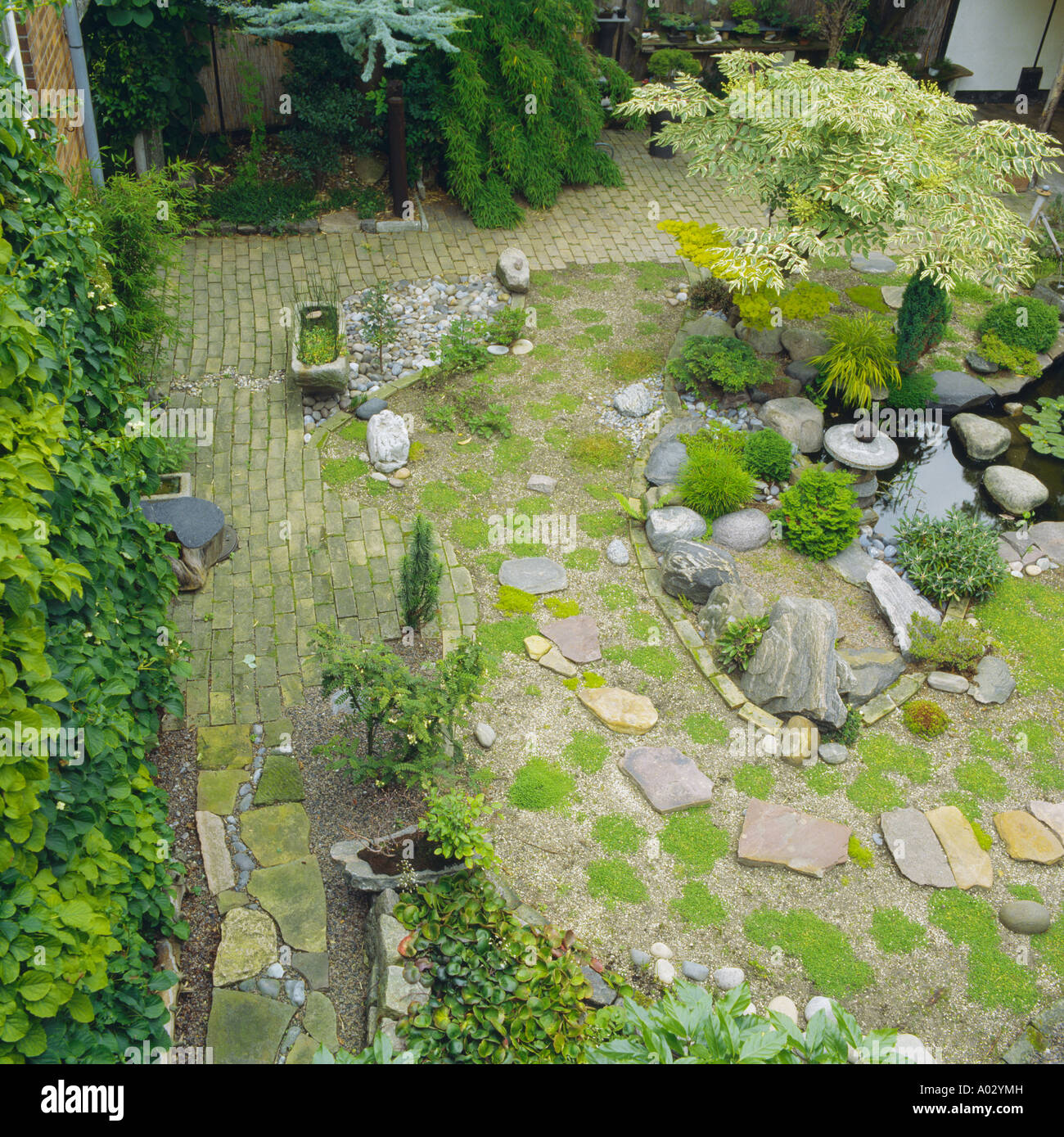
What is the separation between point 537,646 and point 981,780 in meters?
A: 3.67

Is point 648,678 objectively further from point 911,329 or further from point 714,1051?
point 911,329

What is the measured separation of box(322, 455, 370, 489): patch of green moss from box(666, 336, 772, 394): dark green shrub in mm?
3754

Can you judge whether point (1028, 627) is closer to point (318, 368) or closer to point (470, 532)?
point (470, 532)

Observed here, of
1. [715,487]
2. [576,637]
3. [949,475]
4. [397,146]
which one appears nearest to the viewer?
[576,637]

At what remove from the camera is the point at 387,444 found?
31.8 feet

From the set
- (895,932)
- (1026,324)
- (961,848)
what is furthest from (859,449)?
(895,932)

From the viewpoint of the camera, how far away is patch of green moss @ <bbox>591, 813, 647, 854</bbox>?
688cm

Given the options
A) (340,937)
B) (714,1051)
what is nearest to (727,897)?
(340,937)

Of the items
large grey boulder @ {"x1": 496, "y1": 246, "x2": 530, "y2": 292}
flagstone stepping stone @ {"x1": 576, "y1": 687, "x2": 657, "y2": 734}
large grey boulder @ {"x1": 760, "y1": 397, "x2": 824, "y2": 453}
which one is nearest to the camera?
Result: flagstone stepping stone @ {"x1": 576, "y1": 687, "x2": 657, "y2": 734}

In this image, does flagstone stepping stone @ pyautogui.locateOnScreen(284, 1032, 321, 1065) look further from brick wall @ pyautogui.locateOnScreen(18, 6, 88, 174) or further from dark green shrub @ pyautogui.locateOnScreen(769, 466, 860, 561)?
brick wall @ pyautogui.locateOnScreen(18, 6, 88, 174)

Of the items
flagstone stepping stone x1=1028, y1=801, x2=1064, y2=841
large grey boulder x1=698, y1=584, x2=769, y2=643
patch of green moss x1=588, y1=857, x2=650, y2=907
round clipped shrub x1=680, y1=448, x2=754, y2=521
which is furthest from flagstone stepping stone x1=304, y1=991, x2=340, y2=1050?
round clipped shrub x1=680, y1=448, x2=754, y2=521

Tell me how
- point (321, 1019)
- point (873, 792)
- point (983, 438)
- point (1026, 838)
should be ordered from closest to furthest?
point (321, 1019), point (1026, 838), point (873, 792), point (983, 438)

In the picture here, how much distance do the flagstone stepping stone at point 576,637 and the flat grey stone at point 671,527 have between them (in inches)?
47.2
